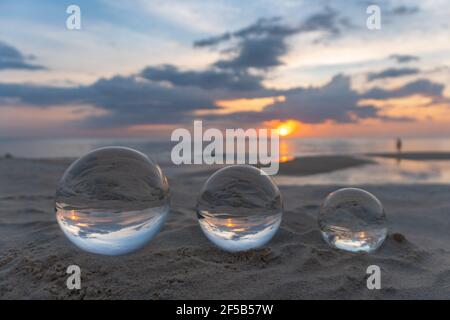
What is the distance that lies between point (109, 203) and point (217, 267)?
121 cm

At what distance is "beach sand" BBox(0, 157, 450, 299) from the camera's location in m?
3.28

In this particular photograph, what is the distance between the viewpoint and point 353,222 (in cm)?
411

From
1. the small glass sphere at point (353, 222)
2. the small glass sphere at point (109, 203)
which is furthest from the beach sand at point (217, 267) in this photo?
the small glass sphere at point (109, 203)

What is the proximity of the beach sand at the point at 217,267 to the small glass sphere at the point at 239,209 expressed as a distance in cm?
20

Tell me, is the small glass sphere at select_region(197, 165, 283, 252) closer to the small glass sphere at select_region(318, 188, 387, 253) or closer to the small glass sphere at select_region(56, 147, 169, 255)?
the small glass sphere at select_region(56, 147, 169, 255)

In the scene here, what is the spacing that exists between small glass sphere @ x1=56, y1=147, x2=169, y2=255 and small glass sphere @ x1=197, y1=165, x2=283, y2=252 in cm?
52

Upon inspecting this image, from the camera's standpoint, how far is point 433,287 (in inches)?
138

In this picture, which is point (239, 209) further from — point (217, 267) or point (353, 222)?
point (353, 222)

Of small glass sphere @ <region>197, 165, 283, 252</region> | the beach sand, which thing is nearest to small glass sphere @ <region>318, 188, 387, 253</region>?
the beach sand

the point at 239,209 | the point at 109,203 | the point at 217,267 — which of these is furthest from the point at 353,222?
the point at 109,203

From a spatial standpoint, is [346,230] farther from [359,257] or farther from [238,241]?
[238,241]
